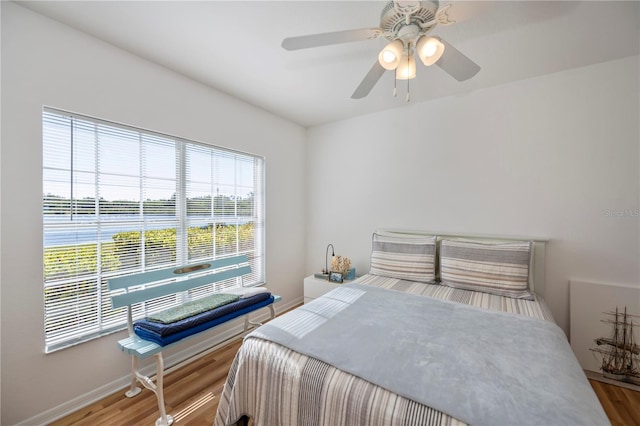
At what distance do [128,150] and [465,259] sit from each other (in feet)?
9.53

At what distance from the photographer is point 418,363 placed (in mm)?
1157

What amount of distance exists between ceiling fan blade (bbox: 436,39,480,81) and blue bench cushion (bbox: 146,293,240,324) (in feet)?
7.51

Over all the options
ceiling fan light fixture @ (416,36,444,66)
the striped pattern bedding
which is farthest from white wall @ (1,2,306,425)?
ceiling fan light fixture @ (416,36,444,66)

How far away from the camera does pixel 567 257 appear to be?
2201 mm

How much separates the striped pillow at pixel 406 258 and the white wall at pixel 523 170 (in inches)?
14.9

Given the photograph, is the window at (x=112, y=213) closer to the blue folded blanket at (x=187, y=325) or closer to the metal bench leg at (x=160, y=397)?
the blue folded blanket at (x=187, y=325)

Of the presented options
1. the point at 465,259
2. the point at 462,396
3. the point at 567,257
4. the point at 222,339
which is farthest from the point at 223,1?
the point at 567,257

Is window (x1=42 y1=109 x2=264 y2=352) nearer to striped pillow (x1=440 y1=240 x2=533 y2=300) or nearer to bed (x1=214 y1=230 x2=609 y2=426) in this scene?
bed (x1=214 y1=230 x2=609 y2=426)

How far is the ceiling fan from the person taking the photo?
1246mm

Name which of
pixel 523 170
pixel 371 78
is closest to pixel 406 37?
pixel 371 78

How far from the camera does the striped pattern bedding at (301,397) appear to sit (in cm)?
97

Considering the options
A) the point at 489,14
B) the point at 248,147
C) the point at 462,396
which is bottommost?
the point at 462,396

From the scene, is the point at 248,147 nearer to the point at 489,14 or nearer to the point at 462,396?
the point at 489,14

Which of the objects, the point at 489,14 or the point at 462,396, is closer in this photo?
the point at 462,396
